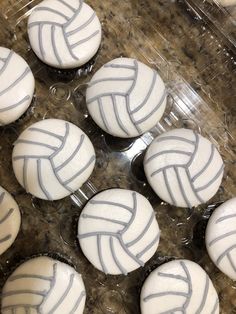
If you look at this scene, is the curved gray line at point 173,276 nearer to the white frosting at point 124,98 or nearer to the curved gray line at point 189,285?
the curved gray line at point 189,285

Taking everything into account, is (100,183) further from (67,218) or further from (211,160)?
(211,160)

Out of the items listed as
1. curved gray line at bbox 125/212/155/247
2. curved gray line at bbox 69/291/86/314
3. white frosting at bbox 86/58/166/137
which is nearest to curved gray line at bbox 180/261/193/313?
curved gray line at bbox 125/212/155/247

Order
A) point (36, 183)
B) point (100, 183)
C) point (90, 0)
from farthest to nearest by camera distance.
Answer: point (90, 0) → point (100, 183) → point (36, 183)

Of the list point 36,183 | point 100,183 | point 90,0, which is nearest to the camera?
point 36,183

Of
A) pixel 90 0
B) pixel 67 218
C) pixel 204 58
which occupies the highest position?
pixel 90 0

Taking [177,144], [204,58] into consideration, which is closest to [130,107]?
[177,144]

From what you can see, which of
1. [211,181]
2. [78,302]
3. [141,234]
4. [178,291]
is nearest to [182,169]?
[211,181]

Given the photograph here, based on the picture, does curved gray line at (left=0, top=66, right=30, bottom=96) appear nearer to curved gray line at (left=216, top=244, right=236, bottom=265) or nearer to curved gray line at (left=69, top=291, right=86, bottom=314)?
curved gray line at (left=69, top=291, right=86, bottom=314)
